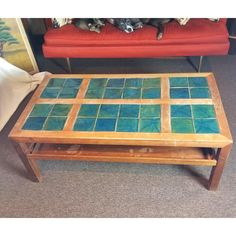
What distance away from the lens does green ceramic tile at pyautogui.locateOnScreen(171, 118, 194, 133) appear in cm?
98

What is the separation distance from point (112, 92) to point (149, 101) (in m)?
0.20

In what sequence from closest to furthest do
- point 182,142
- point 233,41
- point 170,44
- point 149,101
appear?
1. point 182,142
2. point 149,101
3. point 170,44
4. point 233,41

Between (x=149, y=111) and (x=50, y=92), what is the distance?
0.53 meters

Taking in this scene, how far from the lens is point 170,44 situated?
1.69m

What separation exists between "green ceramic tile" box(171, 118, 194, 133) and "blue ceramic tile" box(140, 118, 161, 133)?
62 millimetres

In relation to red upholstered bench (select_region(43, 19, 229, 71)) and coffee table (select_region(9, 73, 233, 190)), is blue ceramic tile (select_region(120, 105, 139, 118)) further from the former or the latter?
red upholstered bench (select_region(43, 19, 229, 71))

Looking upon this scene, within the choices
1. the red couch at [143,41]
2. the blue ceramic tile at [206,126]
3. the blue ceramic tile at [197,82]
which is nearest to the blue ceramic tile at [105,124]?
the blue ceramic tile at [206,126]

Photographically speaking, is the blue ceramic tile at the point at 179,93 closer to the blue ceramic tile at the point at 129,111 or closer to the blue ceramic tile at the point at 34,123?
the blue ceramic tile at the point at 129,111

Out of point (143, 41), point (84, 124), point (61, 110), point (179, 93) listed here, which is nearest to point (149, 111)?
point (179, 93)

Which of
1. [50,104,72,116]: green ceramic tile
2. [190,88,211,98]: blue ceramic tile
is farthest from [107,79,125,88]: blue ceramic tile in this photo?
[190,88,211,98]: blue ceramic tile

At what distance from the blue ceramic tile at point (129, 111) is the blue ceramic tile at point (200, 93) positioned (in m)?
0.27
